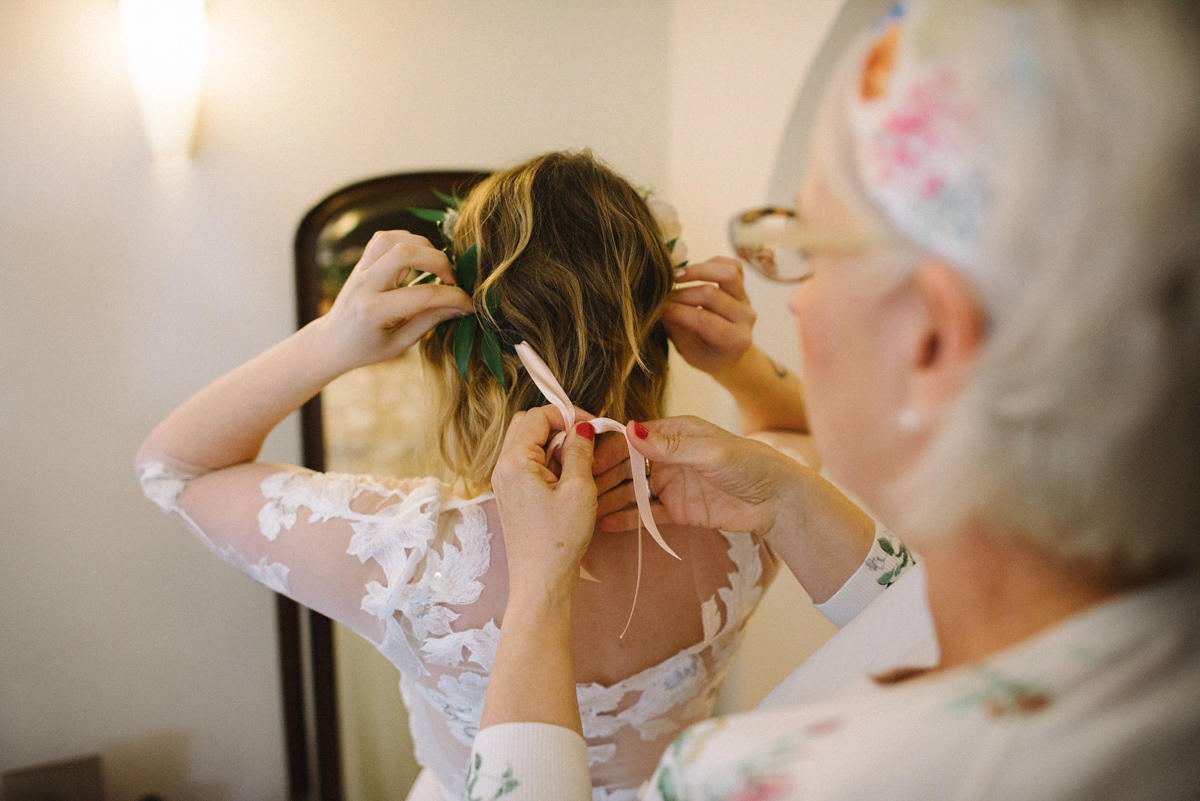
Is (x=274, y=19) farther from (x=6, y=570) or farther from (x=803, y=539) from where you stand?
(x=803, y=539)

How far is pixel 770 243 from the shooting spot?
461mm

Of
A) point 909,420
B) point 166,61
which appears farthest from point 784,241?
point 166,61

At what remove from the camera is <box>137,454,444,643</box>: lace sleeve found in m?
0.76

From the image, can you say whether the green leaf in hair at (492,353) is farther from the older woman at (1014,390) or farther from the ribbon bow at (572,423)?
the older woman at (1014,390)

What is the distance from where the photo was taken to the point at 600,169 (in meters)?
0.84

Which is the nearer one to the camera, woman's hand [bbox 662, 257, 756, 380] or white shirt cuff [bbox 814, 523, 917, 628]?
white shirt cuff [bbox 814, 523, 917, 628]

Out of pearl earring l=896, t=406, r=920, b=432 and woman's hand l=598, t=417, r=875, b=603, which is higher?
pearl earring l=896, t=406, r=920, b=432

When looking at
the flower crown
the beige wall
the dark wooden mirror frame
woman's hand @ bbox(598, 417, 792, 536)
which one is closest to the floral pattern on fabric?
woman's hand @ bbox(598, 417, 792, 536)

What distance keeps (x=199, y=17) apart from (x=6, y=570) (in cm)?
106

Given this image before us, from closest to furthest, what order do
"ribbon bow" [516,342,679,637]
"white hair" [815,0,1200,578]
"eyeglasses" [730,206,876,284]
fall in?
"white hair" [815,0,1200,578], "eyeglasses" [730,206,876,284], "ribbon bow" [516,342,679,637]

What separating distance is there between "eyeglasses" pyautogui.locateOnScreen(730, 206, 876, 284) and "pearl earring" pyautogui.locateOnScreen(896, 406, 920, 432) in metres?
0.10

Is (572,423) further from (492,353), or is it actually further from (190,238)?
(190,238)

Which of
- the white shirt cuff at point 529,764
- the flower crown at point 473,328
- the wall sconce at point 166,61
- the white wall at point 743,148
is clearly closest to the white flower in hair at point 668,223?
the flower crown at point 473,328

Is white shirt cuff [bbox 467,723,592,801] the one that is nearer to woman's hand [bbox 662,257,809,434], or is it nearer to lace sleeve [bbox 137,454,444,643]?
lace sleeve [bbox 137,454,444,643]
